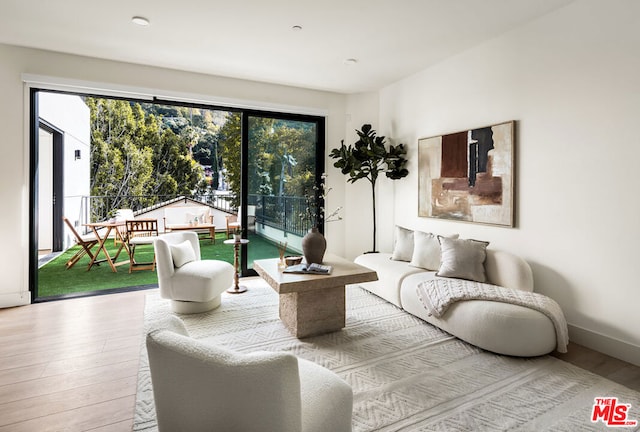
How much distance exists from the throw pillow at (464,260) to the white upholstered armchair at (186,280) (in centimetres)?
220

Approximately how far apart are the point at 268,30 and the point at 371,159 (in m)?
2.10

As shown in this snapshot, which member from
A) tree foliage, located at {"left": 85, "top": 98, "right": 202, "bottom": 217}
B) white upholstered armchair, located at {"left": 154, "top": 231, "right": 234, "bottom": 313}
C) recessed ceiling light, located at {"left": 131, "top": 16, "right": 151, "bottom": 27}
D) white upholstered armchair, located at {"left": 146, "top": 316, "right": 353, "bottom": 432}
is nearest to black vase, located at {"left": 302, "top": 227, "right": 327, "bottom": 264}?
white upholstered armchair, located at {"left": 154, "top": 231, "right": 234, "bottom": 313}

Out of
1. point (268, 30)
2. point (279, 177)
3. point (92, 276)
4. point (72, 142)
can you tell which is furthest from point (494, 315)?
point (72, 142)

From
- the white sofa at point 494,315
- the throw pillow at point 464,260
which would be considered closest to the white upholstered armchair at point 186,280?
the white sofa at point 494,315

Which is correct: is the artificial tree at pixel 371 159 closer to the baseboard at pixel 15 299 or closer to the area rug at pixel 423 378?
the area rug at pixel 423 378

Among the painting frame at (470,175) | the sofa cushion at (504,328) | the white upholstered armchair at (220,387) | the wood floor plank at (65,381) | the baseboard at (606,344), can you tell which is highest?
the painting frame at (470,175)

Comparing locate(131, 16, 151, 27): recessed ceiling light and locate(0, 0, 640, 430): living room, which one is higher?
locate(131, 16, 151, 27): recessed ceiling light

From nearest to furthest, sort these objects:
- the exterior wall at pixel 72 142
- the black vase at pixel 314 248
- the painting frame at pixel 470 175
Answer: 1. the black vase at pixel 314 248
2. the painting frame at pixel 470 175
3. the exterior wall at pixel 72 142

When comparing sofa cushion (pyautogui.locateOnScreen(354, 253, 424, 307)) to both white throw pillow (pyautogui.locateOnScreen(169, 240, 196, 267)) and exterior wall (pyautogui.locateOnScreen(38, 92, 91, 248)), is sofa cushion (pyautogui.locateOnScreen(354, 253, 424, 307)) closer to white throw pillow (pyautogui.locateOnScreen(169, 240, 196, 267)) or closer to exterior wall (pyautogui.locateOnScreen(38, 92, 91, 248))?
white throw pillow (pyautogui.locateOnScreen(169, 240, 196, 267))

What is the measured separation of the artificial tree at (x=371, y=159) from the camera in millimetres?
4570

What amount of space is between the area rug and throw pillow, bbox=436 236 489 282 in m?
0.58

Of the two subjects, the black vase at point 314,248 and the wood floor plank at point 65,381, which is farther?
the black vase at point 314,248

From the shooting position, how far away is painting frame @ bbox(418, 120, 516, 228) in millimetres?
3299

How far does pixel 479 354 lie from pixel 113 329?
3.08 metres
